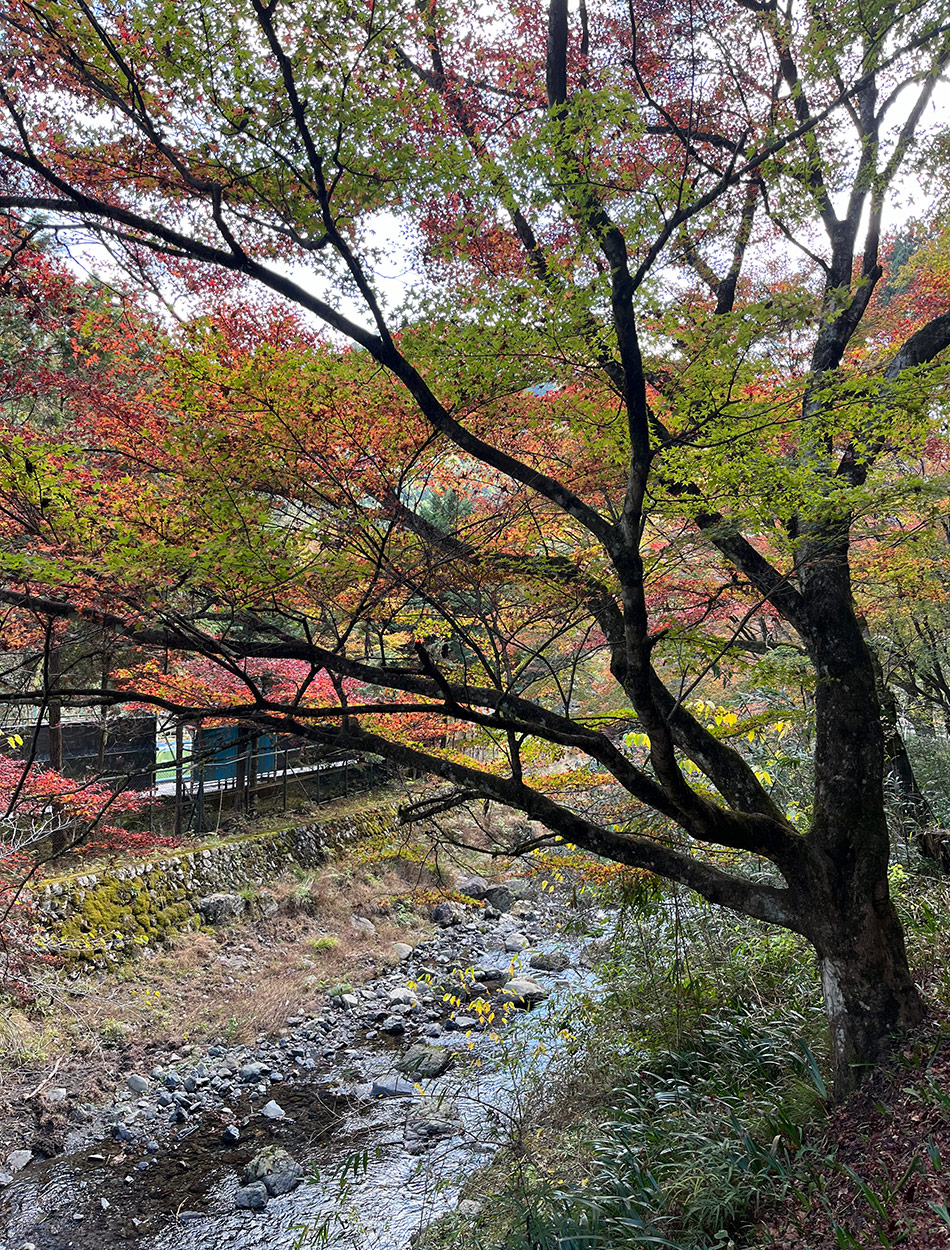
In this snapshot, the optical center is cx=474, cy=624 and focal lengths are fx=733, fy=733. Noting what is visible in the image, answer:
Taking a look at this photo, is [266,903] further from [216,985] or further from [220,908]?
[216,985]

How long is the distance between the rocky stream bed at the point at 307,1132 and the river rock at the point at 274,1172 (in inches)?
0.5

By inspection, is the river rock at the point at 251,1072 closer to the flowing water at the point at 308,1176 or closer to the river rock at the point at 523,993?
the flowing water at the point at 308,1176

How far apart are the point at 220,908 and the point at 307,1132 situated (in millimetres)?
4545

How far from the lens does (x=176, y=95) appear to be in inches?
140

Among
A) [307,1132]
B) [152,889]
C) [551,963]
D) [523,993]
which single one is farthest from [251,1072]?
[551,963]

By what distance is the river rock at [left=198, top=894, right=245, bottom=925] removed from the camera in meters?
11.0

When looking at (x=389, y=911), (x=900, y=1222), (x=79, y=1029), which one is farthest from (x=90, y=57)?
(x=389, y=911)

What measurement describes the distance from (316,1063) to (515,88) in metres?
10.1

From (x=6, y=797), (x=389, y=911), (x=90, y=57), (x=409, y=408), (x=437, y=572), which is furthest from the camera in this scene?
(x=389, y=911)

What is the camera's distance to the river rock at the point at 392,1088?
7.93m

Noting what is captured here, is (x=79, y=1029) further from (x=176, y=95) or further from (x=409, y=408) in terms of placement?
(x=176, y=95)

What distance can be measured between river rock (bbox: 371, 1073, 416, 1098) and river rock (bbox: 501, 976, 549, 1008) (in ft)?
6.31

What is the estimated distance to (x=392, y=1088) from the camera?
797 centimetres

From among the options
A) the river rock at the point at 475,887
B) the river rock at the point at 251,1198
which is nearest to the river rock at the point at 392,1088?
the river rock at the point at 251,1198
